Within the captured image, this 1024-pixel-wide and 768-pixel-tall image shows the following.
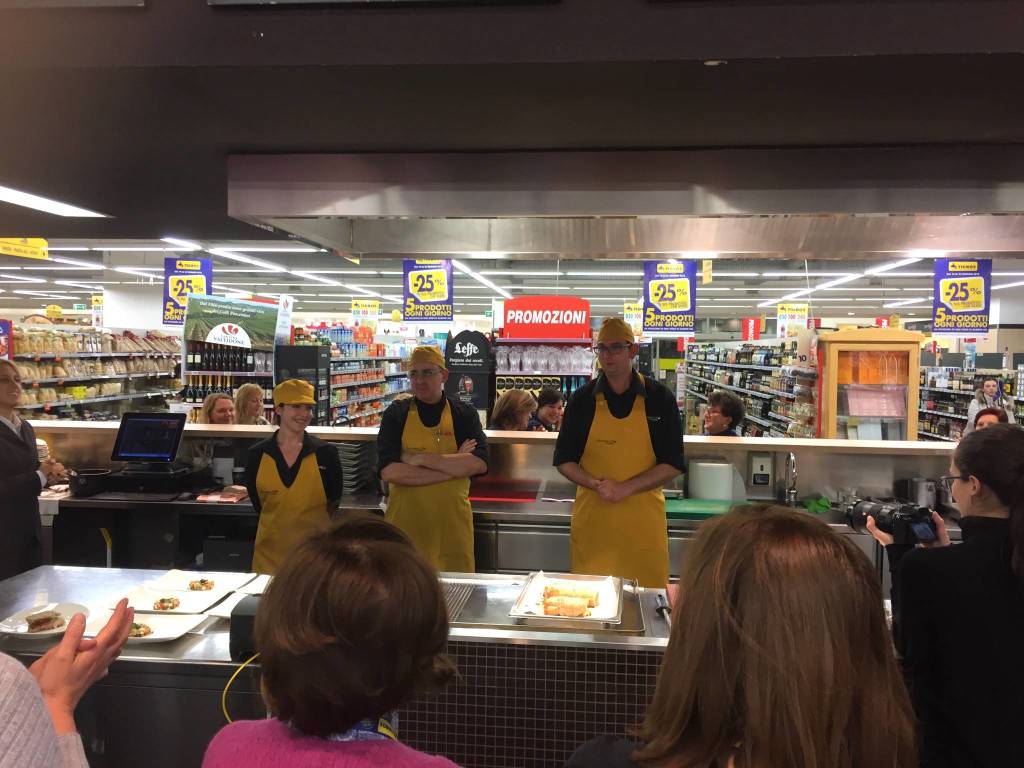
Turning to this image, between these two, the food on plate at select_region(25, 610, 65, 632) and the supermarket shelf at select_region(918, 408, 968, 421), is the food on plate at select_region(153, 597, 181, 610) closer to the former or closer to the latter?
the food on plate at select_region(25, 610, 65, 632)

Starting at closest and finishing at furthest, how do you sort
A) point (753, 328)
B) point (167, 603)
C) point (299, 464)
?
point (167, 603), point (299, 464), point (753, 328)

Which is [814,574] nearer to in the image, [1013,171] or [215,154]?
[1013,171]

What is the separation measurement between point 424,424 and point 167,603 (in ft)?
6.13

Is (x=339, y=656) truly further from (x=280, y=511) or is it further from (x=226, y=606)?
(x=280, y=511)

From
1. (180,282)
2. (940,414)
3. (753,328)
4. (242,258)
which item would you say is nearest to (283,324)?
(180,282)

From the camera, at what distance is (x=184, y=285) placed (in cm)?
1255

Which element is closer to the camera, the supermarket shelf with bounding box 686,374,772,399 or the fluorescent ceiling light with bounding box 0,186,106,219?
the fluorescent ceiling light with bounding box 0,186,106,219

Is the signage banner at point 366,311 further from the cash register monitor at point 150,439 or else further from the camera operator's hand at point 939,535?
the camera operator's hand at point 939,535

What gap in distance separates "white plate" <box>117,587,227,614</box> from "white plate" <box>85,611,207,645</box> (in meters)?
0.03

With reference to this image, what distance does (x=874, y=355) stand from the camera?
753cm

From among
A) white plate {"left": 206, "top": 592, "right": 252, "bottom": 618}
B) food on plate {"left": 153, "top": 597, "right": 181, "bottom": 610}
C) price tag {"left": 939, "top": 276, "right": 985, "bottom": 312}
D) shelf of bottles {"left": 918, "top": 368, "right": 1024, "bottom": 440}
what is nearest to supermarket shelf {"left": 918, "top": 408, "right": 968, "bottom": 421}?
shelf of bottles {"left": 918, "top": 368, "right": 1024, "bottom": 440}

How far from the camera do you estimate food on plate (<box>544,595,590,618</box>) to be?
7.14ft

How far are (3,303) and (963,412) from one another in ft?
110

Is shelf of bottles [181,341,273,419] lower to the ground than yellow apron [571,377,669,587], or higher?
higher
